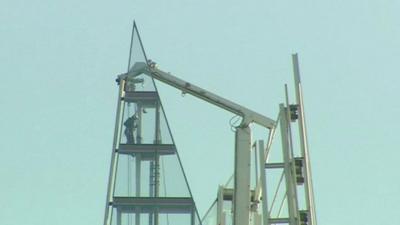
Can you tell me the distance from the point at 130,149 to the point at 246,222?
2.79m

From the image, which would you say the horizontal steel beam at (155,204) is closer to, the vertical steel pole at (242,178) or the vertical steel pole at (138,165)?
the vertical steel pole at (138,165)

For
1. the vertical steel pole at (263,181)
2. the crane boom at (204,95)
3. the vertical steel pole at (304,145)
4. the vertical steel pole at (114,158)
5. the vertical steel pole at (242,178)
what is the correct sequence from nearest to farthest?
1. the vertical steel pole at (304,145)
2. the vertical steel pole at (263,181)
3. the vertical steel pole at (114,158)
4. the vertical steel pole at (242,178)
5. the crane boom at (204,95)

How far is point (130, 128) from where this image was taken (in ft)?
73.4

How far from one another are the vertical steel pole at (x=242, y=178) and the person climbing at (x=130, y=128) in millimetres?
2229

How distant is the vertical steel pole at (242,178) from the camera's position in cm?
2192

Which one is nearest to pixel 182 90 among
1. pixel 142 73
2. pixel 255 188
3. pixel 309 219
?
pixel 142 73

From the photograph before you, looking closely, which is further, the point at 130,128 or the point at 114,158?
the point at 130,128

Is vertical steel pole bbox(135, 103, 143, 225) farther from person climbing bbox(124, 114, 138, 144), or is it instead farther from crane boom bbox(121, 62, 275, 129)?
crane boom bbox(121, 62, 275, 129)

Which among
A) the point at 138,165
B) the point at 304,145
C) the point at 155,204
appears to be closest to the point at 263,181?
the point at 304,145

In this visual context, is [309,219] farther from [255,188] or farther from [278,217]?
[255,188]

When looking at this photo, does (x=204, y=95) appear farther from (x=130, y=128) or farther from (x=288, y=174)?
(x=288, y=174)

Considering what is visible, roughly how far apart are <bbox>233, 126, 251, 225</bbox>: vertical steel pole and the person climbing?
223 cm

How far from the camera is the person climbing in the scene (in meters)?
22.2

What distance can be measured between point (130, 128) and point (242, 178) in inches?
100
